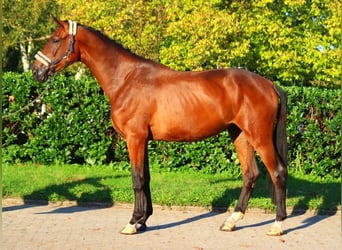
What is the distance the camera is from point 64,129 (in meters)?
12.0

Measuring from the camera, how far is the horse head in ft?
23.3

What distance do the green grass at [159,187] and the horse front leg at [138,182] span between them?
5.06ft

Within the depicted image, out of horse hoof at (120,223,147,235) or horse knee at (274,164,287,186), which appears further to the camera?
horse knee at (274,164,287,186)

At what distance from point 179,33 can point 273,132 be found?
34.2 feet

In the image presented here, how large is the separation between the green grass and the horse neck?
7.65ft

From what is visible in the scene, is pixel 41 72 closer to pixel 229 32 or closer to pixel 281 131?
pixel 281 131

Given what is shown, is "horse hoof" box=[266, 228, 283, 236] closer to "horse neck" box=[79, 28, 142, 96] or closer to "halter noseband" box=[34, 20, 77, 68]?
"horse neck" box=[79, 28, 142, 96]

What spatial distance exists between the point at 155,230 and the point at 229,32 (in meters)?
10.7

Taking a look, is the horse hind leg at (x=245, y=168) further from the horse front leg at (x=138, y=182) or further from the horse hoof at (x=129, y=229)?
the horse hoof at (x=129, y=229)

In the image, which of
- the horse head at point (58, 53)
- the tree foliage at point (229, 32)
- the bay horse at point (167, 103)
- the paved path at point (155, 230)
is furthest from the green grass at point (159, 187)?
the tree foliage at point (229, 32)

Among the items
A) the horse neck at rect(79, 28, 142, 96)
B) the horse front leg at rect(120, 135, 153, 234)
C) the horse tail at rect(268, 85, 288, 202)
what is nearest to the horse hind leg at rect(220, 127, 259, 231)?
the horse tail at rect(268, 85, 288, 202)

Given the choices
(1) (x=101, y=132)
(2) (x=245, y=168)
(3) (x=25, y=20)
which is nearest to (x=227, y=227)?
(2) (x=245, y=168)

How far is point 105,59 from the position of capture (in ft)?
23.8

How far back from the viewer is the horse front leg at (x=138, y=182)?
22.7 ft
